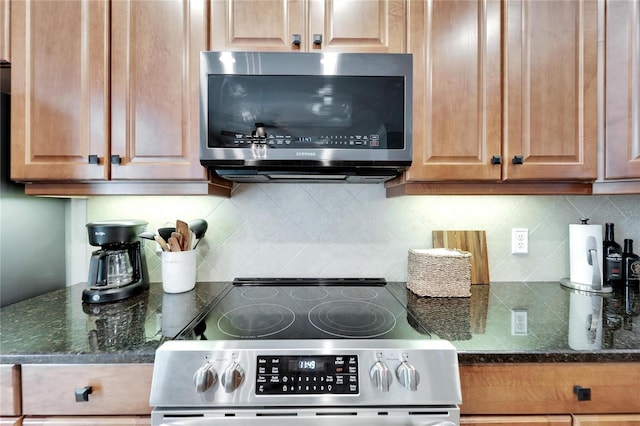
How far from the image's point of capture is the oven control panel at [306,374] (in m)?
0.76

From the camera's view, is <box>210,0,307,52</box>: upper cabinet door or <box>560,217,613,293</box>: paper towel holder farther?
<box>560,217,613,293</box>: paper towel holder

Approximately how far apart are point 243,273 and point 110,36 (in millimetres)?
1081

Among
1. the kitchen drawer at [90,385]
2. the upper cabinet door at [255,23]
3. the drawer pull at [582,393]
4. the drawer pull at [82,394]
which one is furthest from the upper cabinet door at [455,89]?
the drawer pull at [82,394]

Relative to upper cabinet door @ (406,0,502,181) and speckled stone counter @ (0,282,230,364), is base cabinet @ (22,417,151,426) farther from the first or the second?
upper cabinet door @ (406,0,502,181)

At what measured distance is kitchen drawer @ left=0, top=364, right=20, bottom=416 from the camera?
2.59 feet

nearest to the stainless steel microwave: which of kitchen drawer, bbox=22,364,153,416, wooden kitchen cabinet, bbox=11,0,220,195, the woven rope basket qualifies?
wooden kitchen cabinet, bbox=11,0,220,195

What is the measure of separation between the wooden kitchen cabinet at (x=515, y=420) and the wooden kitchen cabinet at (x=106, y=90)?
117cm

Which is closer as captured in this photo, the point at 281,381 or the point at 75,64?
the point at 281,381

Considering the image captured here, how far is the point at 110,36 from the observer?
1.10m

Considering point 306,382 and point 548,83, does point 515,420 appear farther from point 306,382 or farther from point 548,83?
point 548,83

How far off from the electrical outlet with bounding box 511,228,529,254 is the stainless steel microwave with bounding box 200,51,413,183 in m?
0.84

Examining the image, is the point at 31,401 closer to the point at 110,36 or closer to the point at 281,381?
Result: the point at 281,381

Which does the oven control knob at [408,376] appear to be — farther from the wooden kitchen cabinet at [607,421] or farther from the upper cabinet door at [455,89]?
the upper cabinet door at [455,89]

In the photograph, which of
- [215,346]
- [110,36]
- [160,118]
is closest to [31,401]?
[215,346]
